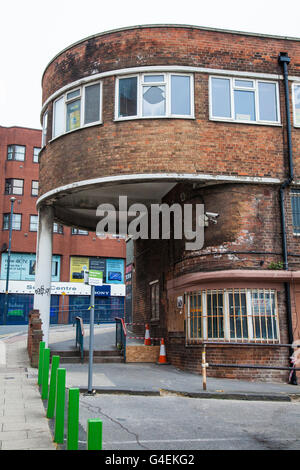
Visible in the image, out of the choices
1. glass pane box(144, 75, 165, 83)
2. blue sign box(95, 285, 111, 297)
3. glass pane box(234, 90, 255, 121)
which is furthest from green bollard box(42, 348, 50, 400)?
blue sign box(95, 285, 111, 297)

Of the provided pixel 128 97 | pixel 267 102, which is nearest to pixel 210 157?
pixel 267 102

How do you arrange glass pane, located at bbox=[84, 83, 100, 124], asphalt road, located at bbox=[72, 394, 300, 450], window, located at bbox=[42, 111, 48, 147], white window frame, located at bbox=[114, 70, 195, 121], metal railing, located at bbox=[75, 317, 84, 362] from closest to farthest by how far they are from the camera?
asphalt road, located at bbox=[72, 394, 300, 450] → white window frame, located at bbox=[114, 70, 195, 121] → glass pane, located at bbox=[84, 83, 100, 124] → metal railing, located at bbox=[75, 317, 84, 362] → window, located at bbox=[42, 111, 48, 147]

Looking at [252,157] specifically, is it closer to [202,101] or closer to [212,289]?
[202,101]

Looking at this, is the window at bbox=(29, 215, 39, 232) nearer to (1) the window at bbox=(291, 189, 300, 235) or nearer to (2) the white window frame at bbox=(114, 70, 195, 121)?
(2) the white window frame at bbox=(114, 70, 195, 121)

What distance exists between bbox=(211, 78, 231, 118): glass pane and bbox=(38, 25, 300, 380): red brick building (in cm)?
3

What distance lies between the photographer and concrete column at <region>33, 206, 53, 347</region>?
15.5 m

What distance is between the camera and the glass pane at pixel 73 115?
14.8 m

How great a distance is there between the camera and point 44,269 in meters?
15.8

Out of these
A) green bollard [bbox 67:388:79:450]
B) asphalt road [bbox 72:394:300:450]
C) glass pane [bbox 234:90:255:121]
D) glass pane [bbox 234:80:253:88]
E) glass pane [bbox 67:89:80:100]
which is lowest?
asphalt road [bbox 72:394:300:450]

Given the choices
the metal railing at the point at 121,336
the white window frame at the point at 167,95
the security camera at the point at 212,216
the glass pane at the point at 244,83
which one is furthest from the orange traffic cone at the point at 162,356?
the glass pane at the point at 244,83

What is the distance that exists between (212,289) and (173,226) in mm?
3196

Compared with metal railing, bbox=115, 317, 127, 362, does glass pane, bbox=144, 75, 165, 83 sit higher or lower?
higher

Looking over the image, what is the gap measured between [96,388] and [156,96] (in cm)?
820

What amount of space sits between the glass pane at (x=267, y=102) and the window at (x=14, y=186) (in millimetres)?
31833
